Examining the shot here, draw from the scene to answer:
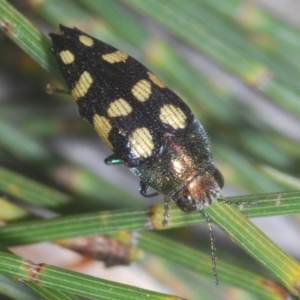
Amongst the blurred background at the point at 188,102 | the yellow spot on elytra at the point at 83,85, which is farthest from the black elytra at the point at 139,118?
the blurred background at the point at 188,102

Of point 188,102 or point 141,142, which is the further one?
point 188,102

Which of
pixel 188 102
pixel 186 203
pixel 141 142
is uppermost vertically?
pixel 188 102

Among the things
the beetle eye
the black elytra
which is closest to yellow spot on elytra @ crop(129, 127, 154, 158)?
the black elytra

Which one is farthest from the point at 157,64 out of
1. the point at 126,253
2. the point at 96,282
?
the point at 96,282

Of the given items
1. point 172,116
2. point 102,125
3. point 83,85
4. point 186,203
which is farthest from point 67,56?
point 186,203

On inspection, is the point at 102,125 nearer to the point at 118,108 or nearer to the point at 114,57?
the point at 118,108

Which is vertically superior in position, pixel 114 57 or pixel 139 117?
pixel 114 57

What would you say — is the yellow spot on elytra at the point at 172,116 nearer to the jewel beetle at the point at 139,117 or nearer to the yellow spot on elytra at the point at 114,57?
the jewel beetle at the point at 139,117
